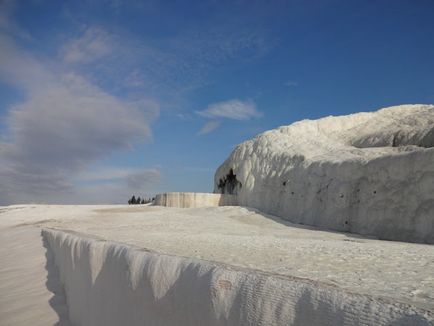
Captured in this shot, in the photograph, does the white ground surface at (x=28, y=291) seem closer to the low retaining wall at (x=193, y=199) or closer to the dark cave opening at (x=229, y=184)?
the low retaining wall at (x=193, y=199)

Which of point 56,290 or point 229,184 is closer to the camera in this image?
point 56,290

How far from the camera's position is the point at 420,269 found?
4.82m

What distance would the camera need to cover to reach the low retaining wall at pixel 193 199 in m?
21.5

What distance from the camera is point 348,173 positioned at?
14.7m

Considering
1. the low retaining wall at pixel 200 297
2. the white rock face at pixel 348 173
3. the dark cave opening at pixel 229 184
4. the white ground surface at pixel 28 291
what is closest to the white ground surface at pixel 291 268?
the white ground surface at pixel 28 291

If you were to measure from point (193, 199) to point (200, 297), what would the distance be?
1878 centimetres

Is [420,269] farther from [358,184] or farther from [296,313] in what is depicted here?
[358,184]

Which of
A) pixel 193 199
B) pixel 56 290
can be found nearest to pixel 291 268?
pixel 56 290

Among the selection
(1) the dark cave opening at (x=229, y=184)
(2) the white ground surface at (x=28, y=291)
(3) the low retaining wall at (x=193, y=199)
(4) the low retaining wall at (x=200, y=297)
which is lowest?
(2) the white ground surface at (x=28, y=291)

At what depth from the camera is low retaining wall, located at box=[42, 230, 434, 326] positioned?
6.44ft

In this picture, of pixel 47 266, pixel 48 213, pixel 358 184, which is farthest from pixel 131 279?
pixel 48 213

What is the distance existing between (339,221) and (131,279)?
12.0 m

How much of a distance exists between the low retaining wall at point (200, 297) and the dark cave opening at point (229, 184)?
19427 mm

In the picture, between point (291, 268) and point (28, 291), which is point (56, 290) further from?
point (291, 268)
